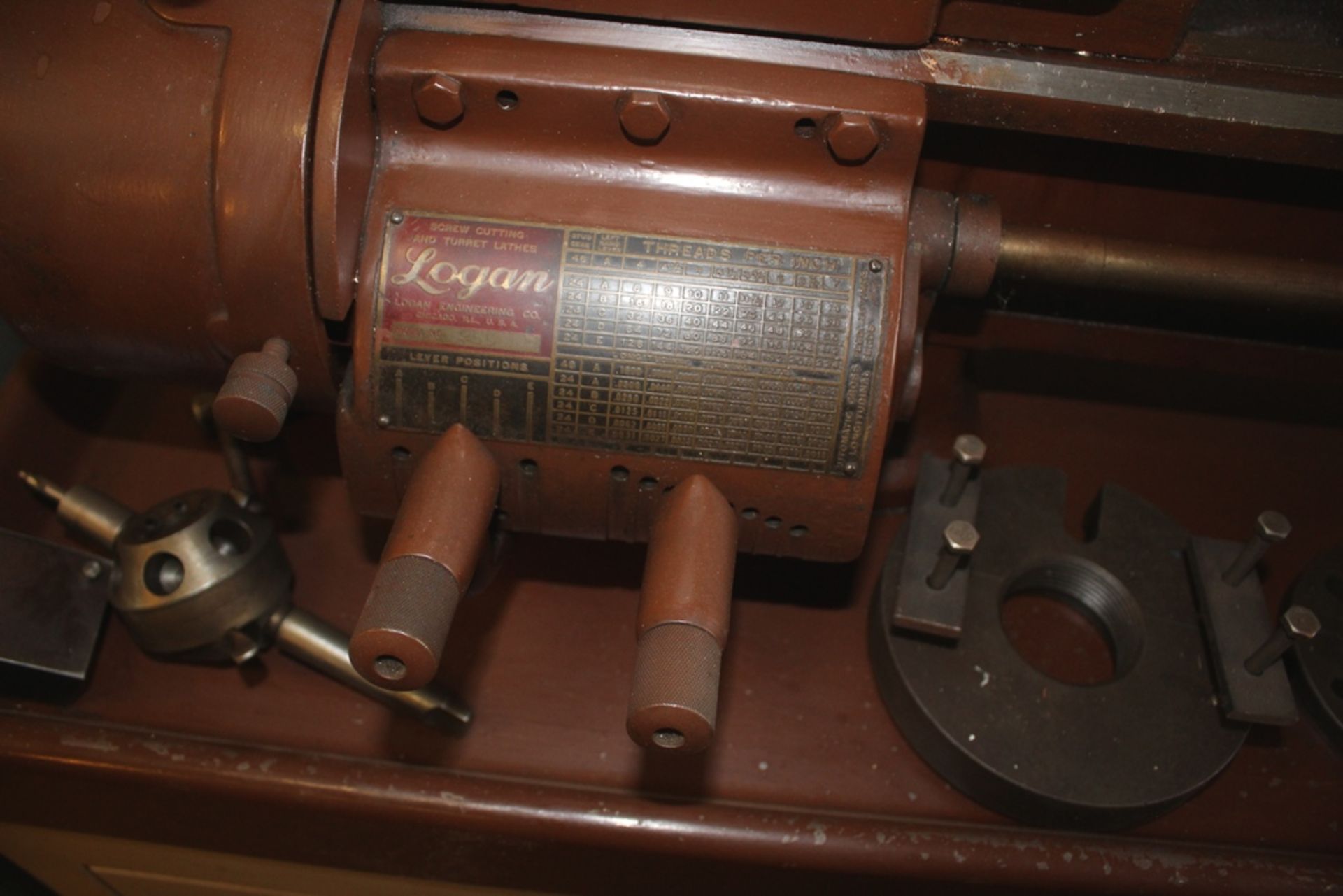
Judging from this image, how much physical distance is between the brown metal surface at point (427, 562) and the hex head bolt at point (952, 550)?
488mm

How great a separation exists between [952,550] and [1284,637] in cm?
39

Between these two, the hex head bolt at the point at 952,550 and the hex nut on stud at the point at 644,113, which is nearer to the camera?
the hex nut on stud at the point at 644,113

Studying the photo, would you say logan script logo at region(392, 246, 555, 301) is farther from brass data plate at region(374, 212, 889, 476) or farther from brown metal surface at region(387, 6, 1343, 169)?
brown metal surface at region(387, 6, 1343, 169)

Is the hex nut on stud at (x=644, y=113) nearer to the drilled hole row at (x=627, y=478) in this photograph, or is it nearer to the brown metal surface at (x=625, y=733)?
the drilled hole row at (x=627, y=478)

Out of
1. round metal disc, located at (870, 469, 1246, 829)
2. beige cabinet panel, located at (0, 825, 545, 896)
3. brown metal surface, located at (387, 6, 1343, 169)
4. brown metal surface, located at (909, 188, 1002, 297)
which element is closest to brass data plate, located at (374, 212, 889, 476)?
brown metal surface, located at (909, 188, 1002, 297)

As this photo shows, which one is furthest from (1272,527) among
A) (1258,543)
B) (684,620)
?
(684,620)

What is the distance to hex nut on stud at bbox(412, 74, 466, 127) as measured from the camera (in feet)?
3.17

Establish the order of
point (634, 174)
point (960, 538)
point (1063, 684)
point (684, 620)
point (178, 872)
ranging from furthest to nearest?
point (178, 872)
point (1063, 684)
point (960, 538)
point (634, 174)
point (684, 620)

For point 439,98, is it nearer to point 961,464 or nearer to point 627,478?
point 627,478

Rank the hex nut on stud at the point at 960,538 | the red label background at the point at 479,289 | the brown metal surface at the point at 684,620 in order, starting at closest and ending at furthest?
the brown metal surface at the point at 684,620
the red label background at the point at 479,289
the hex nut on stud at the point at 960,538

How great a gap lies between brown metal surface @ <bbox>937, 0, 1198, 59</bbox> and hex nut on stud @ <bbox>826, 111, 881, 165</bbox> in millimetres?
184

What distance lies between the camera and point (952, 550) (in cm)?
116

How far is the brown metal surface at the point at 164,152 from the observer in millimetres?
918

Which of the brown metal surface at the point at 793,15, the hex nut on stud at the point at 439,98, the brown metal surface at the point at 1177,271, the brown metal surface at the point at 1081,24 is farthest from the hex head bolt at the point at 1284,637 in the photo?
the hex nut on stud at the point at 439,98
